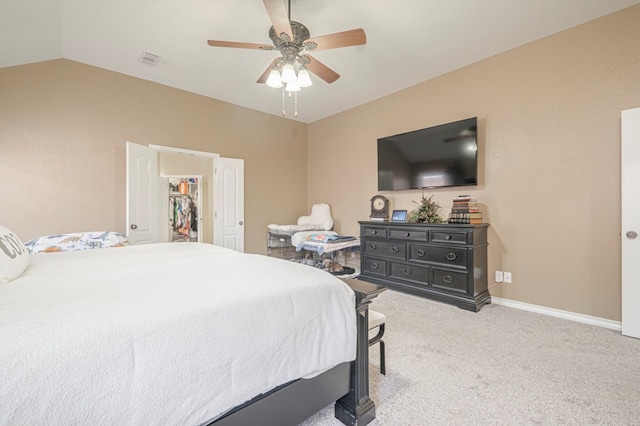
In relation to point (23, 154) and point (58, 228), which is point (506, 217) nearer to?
point (58, 228)

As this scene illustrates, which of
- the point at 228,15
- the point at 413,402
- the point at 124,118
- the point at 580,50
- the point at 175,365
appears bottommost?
the point at 413,402

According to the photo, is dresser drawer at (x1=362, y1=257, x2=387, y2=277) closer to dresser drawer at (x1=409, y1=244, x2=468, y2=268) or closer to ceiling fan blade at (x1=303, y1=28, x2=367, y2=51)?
dresser drawer at (x1=409, y1=244, x2=468, y2=268)

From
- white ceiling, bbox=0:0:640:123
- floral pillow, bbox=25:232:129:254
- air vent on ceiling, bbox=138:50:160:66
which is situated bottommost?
floral pillow, bbox=25:232:129:254

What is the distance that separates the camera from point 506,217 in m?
3.22

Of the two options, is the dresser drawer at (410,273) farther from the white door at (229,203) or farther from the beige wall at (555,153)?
the white door at (229,203)

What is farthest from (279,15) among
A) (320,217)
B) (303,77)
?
(320,217)

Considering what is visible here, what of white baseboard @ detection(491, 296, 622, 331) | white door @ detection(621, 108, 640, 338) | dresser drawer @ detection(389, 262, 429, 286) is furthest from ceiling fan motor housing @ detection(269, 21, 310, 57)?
white baseboard @ detection(491, 296, 622, 331)

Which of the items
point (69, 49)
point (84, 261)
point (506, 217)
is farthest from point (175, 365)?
point (69, 49)

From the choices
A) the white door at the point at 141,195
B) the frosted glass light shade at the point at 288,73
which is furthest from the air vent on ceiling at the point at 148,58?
the frosted glass light shade at the point at 288,73

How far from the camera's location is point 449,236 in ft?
10.4

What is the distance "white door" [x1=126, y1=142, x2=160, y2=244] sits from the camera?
11.6 feet

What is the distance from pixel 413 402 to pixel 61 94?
461 centimetres

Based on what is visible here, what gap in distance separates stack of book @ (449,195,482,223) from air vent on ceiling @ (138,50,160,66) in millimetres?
3906

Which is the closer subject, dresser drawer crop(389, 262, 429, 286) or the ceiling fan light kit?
the ceiling fan light kit
